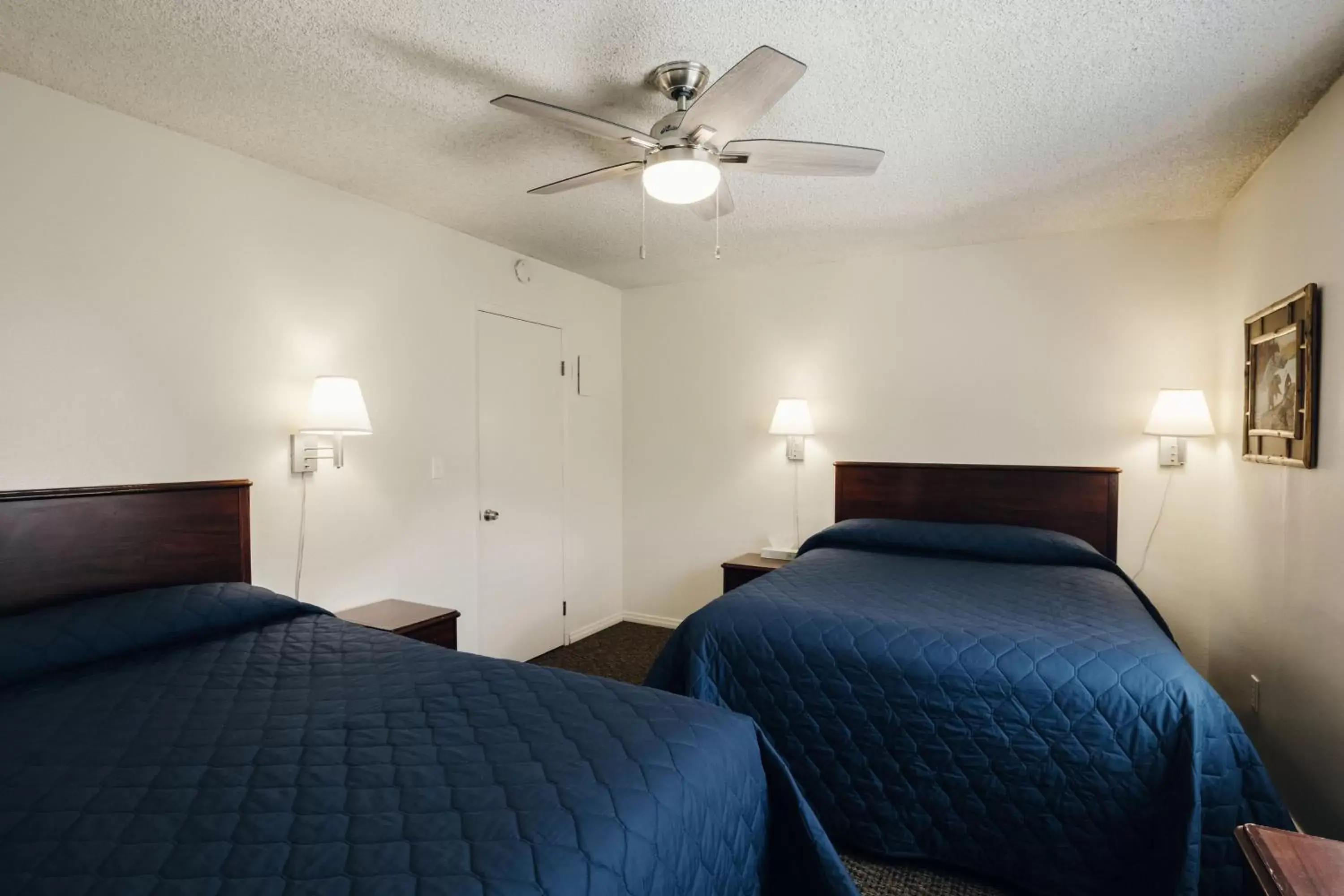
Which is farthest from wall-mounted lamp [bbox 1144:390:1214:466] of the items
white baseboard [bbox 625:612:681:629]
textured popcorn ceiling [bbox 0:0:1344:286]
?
white baseboard [bbox 625:612:681:629]

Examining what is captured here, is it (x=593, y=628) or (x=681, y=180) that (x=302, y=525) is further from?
(x=593, y=628)

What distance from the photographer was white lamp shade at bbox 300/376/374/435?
7.96ft

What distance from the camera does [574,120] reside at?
1755 millimetres

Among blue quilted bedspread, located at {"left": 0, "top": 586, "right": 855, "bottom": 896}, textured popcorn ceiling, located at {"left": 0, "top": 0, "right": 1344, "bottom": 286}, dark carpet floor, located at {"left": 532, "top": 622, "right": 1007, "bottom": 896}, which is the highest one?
textured popcorn ceiling, located at {"left": 0, "top": 0, "right": 1344, "bottom": 286}

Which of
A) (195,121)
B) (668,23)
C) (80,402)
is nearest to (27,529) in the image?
(80,402)

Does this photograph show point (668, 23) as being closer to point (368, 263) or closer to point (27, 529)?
point (368, 263)

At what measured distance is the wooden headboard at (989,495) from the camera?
10.6ft

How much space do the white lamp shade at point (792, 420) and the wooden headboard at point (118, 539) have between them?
2587 mm

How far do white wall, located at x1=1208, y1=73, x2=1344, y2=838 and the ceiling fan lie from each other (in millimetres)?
1357

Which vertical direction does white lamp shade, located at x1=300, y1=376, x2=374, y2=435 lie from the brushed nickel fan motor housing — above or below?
below

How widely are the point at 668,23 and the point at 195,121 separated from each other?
1.65m

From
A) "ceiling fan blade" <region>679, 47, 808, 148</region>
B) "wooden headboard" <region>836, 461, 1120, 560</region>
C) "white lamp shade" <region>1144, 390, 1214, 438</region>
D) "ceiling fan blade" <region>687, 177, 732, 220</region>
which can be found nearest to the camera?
"ceiling fan blade" <region>679, 47, 808, 148</region>

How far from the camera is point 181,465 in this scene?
7.29 feet

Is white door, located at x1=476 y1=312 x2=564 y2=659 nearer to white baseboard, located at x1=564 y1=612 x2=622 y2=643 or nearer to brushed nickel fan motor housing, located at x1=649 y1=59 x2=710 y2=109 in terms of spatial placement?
white baseboard, located at x1=564 y1=612 x2=622 y2=643
